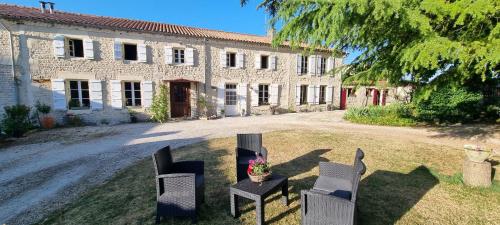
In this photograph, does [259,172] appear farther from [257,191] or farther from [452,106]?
[452,106]

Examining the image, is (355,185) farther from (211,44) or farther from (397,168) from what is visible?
(211,44)

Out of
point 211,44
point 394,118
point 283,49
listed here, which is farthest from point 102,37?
point 394,118

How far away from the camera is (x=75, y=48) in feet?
35.8

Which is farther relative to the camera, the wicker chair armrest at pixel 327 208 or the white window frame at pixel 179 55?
the white window frame at pixel 179 55

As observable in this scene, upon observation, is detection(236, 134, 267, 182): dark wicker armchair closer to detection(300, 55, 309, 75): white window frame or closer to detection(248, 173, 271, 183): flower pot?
detection(248, 173, 271, 183): flower pot

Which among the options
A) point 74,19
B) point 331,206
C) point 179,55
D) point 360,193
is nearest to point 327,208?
point 331,206

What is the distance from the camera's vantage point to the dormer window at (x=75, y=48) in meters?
10.8

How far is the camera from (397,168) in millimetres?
4949

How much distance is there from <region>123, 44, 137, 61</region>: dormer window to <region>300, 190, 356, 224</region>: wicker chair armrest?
12154 millimetres

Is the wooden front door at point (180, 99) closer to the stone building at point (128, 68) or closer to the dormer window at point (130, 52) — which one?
the stone building at point (128, 68)

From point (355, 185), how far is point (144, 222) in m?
2.66

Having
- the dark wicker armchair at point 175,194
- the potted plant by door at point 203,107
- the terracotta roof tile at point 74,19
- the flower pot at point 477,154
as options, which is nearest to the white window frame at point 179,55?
the terracotta roof tile at point 74,19

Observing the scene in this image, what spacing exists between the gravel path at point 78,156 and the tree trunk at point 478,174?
12.2 ft

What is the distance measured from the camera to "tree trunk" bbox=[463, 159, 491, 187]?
394cm
